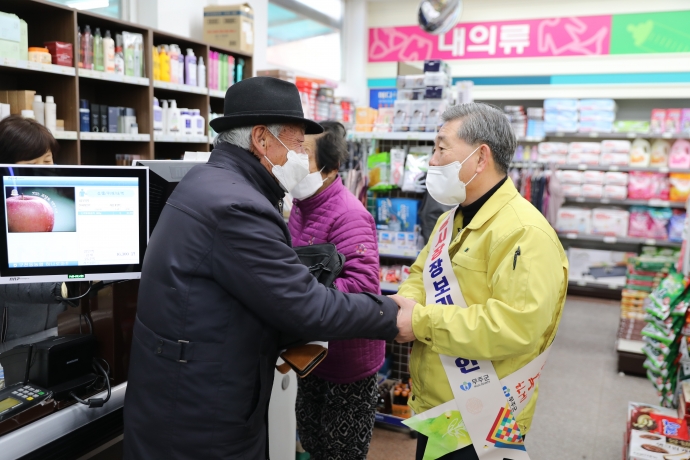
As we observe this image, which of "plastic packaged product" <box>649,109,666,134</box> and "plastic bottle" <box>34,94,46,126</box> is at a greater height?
"plastic packaged product" <box>649,109,666,134</box>

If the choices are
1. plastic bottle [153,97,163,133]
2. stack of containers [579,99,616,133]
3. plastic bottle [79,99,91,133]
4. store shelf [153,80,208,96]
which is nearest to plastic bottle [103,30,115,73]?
plastic bottle [79,99,91,133]

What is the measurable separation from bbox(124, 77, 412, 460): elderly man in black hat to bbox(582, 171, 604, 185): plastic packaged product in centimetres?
679

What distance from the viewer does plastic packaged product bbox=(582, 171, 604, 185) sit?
7418mm

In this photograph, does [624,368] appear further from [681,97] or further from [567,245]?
[681,97]

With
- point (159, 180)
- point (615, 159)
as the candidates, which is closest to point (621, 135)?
point (615, 159)

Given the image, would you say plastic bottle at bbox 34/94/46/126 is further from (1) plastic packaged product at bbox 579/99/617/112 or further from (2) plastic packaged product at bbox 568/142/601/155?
(1) plastic packaged product at bbox 579/99/617/112

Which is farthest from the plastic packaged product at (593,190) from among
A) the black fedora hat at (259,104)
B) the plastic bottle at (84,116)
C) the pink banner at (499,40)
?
the black fedora hat at (259,104)

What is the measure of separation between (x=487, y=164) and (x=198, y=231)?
2.94 ft

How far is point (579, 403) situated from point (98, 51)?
180 inches

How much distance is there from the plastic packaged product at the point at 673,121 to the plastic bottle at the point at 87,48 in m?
6.70

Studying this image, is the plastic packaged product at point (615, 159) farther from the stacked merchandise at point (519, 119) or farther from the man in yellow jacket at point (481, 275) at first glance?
the man in yellow jacket at point (481, 275)

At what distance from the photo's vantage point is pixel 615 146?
7.35m

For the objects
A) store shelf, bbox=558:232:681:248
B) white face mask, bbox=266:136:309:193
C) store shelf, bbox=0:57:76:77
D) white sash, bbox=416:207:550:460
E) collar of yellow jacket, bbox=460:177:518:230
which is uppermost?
store shelf, bbox=0:57:76:77

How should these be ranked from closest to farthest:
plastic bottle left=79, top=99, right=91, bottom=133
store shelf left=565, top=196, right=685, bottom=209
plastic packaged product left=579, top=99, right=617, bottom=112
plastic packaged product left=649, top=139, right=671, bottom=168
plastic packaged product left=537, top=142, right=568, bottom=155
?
plastic bottle left=79, top=99, right=91, bottom=133
store shelf left=565, top=196, right=685, bottom=209
plastic packaged product left=649, top=139, right=671, bottom=168
plastic packaged product left=579, top=99, right=617, bottom=112
plastic packaged product left=537, top=142, right=568, bottom=155
